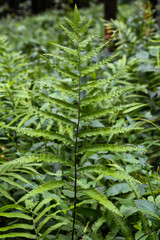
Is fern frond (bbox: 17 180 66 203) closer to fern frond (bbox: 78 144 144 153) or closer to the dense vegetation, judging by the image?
the dense vegetation

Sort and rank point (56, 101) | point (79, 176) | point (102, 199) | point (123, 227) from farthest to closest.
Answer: point (79, 176) < point (123, 227) < point (56, 101) < point (102, 199)

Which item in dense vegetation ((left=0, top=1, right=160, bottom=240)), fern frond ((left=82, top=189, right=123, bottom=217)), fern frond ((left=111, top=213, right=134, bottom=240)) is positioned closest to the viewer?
fern frond ((left=82, top=189, right=123, bottom=217))

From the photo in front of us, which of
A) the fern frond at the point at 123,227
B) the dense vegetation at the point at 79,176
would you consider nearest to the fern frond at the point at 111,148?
the dense vegetation at the point at 79,176

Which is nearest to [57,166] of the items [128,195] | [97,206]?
[97,206]

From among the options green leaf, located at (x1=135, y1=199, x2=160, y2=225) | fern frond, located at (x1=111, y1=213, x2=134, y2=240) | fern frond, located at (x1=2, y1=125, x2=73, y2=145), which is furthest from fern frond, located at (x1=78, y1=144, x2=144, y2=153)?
fern frond, located at (x1=111, y1=213, x2=134, y2=240)

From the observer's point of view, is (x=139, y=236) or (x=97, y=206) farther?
(x=97, y=206)

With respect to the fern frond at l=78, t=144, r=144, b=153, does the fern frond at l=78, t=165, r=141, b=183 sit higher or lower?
lower

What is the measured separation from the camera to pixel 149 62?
259 cm

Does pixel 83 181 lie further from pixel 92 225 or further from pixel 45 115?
pixel 45 115

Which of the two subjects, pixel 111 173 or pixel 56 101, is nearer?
pixel 111 173

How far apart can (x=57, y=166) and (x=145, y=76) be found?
1574 mm

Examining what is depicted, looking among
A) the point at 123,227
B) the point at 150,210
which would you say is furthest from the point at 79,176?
the point at 150,210

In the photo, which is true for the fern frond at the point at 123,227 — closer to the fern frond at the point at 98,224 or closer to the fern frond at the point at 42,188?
the fern frond at the point at 98,224

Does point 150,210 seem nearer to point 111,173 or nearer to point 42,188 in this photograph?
point 111,173
